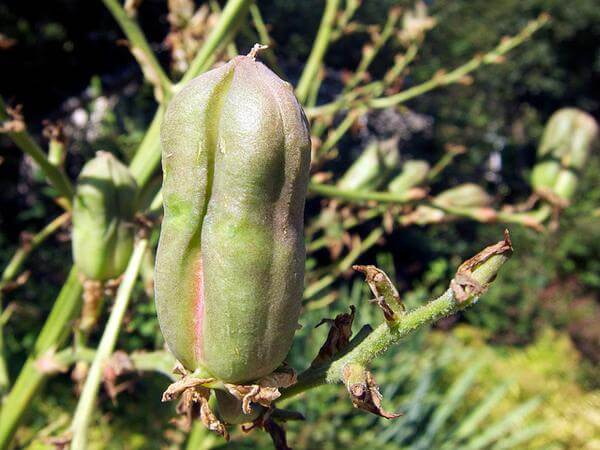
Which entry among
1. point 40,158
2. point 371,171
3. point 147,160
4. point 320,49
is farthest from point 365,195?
point 40,158

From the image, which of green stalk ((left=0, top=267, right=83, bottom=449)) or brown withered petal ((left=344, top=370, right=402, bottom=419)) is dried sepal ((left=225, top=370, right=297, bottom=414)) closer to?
brown withered petal ((left=344, top=370, right=402, bottom=419))

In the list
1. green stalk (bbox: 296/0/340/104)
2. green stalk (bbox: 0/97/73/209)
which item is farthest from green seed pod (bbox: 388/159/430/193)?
green stalk (bbox: 0/97/73/209)

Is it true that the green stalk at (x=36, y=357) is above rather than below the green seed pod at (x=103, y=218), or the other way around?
below

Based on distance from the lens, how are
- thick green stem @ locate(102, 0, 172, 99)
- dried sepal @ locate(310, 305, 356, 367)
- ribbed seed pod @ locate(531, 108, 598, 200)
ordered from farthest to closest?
ribbed seed pod @ locate(531, 108, 598, 200)
thick green stem @ locate(102, 0, 172, 99)
dried sepal @ locate(310, 305, 356, 367)

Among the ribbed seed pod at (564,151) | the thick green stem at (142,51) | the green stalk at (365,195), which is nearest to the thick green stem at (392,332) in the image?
the thick green stem at (142,51)

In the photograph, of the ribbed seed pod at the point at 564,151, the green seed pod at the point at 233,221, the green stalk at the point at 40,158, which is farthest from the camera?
the ribbed seed pod at the point at 564,151

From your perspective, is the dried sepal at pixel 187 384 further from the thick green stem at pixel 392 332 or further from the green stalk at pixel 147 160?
the green stalk at pixel 147 160

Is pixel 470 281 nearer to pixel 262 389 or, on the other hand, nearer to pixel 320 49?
pixel 262 389
